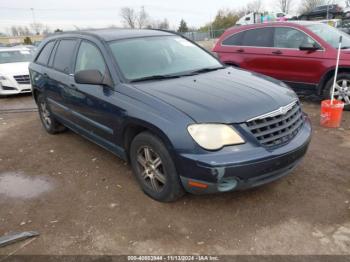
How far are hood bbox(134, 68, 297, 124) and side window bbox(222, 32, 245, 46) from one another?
3.96 m

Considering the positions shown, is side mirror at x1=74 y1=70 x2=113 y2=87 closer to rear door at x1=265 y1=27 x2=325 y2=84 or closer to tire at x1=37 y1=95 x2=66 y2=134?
tire at x1=37 y1=95 x2=66 y2=134

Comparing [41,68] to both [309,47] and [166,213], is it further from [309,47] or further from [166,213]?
[309,47]

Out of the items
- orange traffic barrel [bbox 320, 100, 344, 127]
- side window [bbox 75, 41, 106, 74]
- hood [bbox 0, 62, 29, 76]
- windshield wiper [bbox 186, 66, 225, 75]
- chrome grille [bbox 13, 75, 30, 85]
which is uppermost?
side window [bbox 75, 41, 106, 74]

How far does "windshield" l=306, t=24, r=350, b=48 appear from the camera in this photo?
633cm

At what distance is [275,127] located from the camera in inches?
118

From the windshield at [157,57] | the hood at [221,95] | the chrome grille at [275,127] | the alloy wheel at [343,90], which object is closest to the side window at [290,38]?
the alloy wheel at [343,90]

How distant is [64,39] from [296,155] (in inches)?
147

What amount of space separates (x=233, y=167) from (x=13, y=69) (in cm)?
856

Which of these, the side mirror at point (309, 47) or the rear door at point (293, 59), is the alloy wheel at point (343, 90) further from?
the side mirror at point (309, 47)

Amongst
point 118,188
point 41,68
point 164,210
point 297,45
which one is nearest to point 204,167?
point 164,210

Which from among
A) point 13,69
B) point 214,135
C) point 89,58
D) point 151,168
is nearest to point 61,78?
point 89,58

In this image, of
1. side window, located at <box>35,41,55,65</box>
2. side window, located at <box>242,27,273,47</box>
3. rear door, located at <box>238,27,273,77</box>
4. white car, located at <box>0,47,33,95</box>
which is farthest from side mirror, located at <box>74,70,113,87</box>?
white car, located at <box>0,47,33,95</box>

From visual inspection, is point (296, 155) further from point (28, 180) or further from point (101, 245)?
point (28, 180)

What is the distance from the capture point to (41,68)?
213 inches
